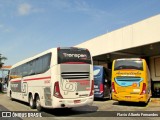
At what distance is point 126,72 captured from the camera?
59.3ft

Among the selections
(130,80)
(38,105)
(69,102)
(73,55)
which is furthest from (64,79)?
(130,80)

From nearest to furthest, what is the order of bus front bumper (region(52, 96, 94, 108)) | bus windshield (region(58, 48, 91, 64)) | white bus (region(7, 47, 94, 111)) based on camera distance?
1. bus front bumper (region(52, 96, 94, 108))
2. white bus (region(7, 47, 94, 111))
3. bus windshield (region(58, 48, 91, 64))

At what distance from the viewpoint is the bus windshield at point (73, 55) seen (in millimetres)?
14023

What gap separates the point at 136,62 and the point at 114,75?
1559mm

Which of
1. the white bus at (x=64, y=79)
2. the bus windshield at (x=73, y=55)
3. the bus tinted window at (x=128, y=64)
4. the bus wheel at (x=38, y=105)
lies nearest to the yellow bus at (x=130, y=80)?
the bus tinted window at (x=128, y=64)

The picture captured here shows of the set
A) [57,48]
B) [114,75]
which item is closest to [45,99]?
[57,48]

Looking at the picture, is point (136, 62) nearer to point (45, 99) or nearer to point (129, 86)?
point (129, 86)

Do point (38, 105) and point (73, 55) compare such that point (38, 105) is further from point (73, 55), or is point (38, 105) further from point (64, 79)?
point (73, 55)

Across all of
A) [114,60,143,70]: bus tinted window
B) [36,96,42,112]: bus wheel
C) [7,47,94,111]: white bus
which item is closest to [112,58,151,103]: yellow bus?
[114,60,143,70]: bus tinted window

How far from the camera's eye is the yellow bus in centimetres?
1756

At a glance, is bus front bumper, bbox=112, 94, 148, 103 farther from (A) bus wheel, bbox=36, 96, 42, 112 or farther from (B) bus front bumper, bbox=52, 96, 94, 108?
(A) bus wheel, bbox=36, 96, 42, 112

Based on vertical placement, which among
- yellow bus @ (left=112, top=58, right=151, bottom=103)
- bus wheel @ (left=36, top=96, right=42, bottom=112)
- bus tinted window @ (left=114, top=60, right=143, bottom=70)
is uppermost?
bus tinted window @ (left=114, top=60, right=143, bottom=70)

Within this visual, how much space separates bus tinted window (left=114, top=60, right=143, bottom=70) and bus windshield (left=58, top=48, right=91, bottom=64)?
403 centimetres

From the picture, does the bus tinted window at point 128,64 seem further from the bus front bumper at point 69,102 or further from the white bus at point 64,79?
the bus front bumper at point 69,102
